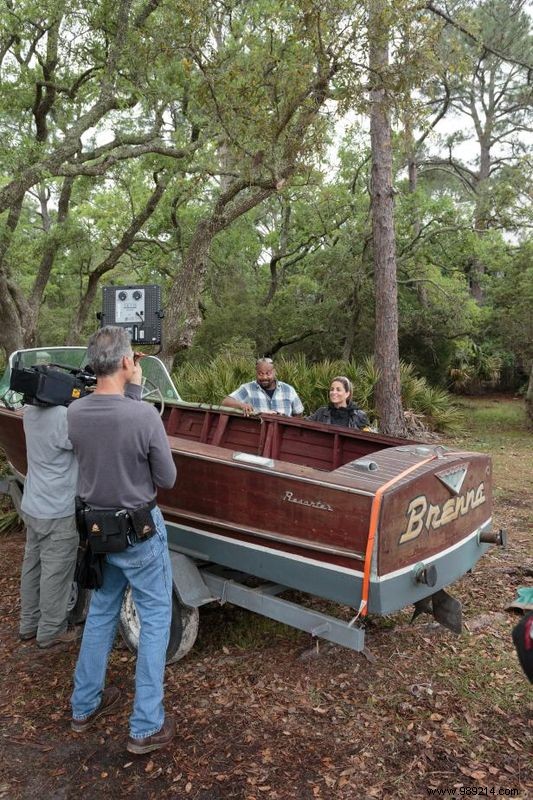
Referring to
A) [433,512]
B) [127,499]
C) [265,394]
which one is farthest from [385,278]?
[127,499]

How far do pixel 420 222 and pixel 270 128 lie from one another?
8504 millimetres

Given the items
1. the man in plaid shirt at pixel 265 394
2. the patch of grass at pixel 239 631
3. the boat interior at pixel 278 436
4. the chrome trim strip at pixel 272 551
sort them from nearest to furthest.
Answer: the chrome trim strip at pixel 272 551 → the patch of grass at pixel 239 631 → the boat interior at pixel 278 436 → the man in plaid shirt at pixel 265 394

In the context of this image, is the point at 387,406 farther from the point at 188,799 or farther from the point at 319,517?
the point at 188,799

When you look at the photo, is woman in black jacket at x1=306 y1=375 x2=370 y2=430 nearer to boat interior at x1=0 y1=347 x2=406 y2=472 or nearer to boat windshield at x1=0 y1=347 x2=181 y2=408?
boat interior at x1=0 y1=347 x2=406 y2=472

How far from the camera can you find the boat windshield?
550 cm

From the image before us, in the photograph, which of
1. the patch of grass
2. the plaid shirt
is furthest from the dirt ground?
the plaid shirt

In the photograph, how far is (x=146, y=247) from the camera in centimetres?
1587

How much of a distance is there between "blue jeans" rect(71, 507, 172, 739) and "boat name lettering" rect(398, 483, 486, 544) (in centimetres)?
119

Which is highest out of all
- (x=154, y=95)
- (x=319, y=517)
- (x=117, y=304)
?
(x=154, y=95)

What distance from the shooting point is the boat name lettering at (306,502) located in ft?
9.78

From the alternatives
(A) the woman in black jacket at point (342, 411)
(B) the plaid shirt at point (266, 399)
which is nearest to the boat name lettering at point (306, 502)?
(A) the woman in black jacket at point (342, 411)

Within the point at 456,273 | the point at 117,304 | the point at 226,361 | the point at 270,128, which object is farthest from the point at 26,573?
the point at 456,273

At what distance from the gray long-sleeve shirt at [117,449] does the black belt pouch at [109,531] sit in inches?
2.1

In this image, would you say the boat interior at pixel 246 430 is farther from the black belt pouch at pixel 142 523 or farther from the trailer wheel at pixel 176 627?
the black belt pouch at pixel 142 523
